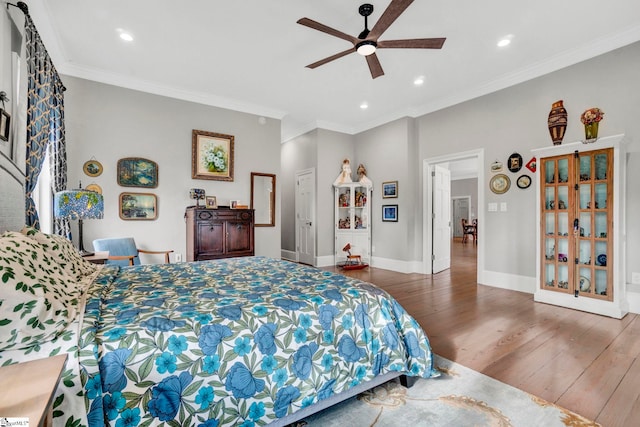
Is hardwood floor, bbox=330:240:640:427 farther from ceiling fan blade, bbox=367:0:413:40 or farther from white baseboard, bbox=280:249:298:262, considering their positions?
white baseboard, bbox=280:249:298:262

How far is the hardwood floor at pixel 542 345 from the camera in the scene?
5.75 feet

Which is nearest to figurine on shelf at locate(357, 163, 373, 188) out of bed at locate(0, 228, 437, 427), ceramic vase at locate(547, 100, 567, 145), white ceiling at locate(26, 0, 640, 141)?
white ceiling at locate(26, 0, 640, 141)

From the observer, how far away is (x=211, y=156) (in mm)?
4637

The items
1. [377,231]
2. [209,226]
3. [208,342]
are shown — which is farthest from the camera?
[377,231]

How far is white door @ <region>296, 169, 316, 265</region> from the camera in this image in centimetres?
614

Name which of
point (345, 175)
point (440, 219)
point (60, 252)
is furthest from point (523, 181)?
point (60, 252)

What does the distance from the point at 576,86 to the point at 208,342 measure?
4663mm

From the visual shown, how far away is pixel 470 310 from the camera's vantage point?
3.26m

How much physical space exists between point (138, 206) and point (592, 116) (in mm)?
5616

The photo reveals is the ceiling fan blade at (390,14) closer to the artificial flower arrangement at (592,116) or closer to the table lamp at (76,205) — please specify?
the artificial flower arrangement at (592,116)

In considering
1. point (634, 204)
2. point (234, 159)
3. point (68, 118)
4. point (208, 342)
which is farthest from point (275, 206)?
point (634, 204)

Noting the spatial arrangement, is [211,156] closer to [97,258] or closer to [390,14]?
[97,258]

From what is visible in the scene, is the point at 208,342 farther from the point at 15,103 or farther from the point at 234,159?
the point at 234,159

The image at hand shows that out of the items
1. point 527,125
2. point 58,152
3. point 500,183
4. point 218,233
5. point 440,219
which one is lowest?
point 218,233
